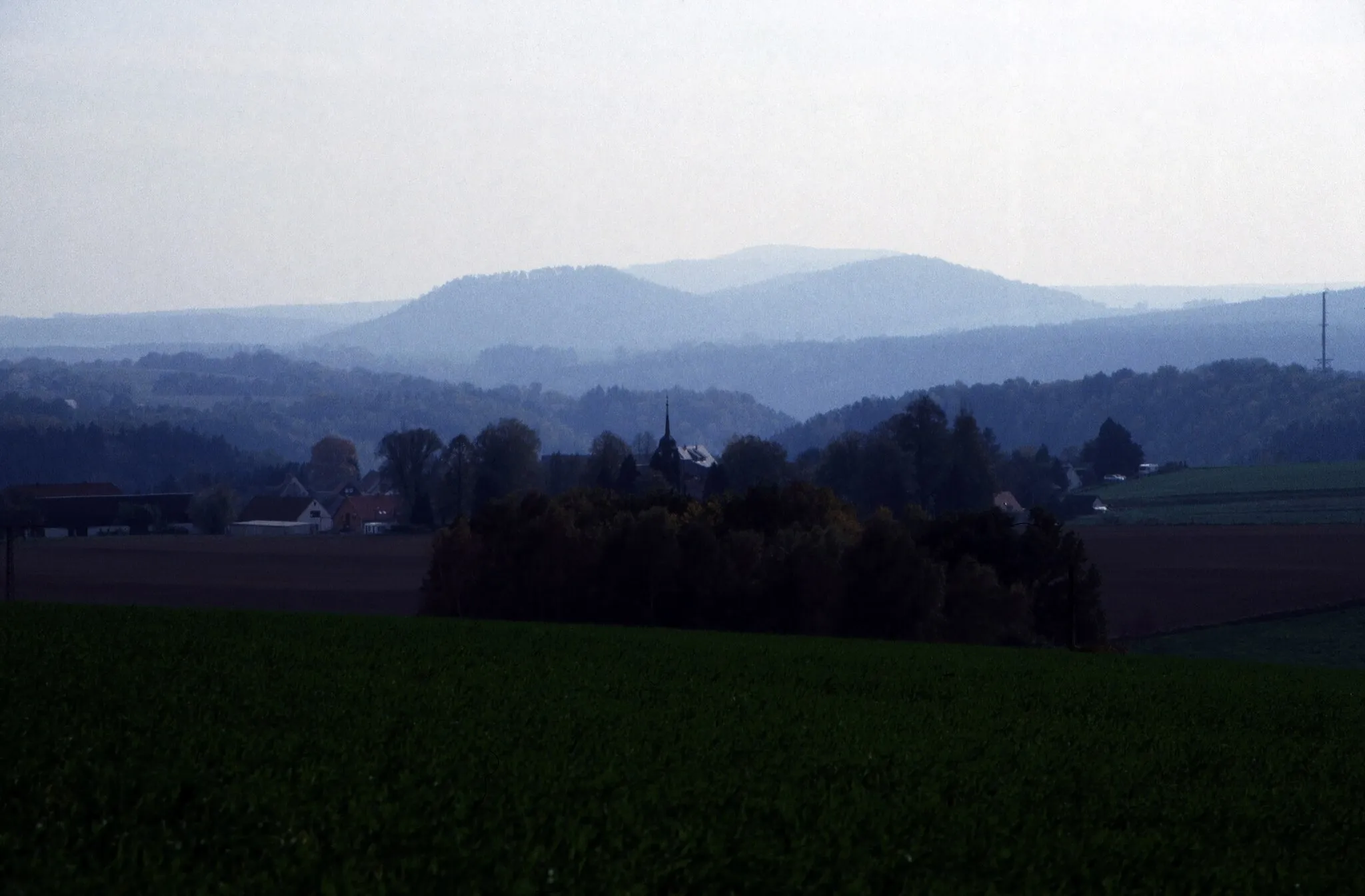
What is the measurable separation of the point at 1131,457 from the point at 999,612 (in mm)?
90923

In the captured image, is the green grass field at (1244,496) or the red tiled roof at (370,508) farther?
the red tiled roof at (370,508)

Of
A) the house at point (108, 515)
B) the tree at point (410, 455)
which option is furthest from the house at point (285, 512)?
the tree at point (410, 455)

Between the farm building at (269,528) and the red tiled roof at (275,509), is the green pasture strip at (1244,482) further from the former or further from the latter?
A: the red tiled roof at (275,509)

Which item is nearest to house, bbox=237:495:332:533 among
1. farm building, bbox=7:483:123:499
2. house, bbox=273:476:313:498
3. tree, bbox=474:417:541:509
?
farm building, bbox=7:483:123:499

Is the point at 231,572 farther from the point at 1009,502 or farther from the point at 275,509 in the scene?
the point at 1009,502

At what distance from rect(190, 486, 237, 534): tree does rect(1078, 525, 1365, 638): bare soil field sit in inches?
2491

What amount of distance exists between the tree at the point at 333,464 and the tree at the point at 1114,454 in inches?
3259

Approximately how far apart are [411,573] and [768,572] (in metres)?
27.4

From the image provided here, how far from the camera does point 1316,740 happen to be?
66.1ft

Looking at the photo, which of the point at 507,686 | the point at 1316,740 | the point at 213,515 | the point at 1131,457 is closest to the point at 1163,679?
the point at 1316,740

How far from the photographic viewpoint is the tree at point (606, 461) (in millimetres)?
95344

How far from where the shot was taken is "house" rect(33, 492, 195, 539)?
369 feet

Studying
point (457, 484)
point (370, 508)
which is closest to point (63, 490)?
point (370, 508)

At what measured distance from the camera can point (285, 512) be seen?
4956 inches
